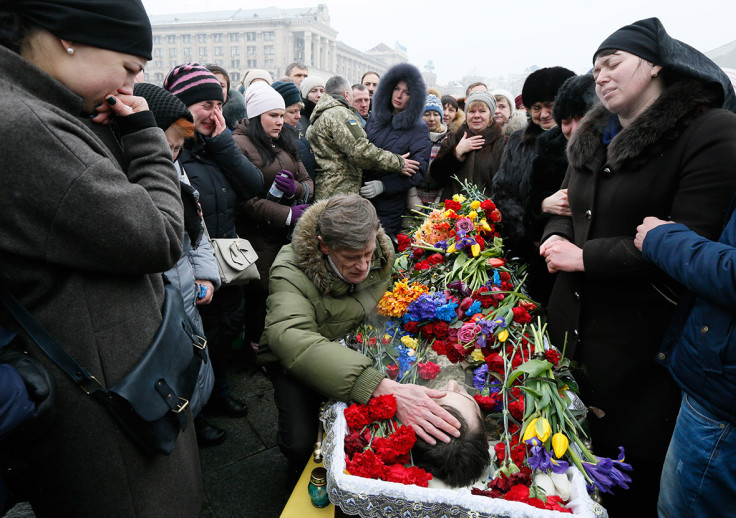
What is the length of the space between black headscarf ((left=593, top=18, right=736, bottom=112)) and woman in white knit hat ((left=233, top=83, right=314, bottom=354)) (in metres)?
2.56

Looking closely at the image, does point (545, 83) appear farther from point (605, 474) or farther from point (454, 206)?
point (605, 474)

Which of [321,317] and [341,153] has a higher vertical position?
[341,153]

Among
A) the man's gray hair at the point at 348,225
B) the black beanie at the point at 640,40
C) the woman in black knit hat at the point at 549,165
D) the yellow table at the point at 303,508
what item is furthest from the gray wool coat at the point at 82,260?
the woman in black knit hat at the point at 549,165

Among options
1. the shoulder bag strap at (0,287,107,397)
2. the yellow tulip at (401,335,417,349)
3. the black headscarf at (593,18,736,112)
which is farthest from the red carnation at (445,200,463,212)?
the shoulder bag strap at (0,287,107,397)

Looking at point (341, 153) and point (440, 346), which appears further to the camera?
point (341, 153)

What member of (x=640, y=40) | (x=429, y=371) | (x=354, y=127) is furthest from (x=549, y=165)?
(x=354, y=127)

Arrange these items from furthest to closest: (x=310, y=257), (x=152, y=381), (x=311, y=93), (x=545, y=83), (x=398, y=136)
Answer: (x=311, y=93), (x=398, y=136), (x=545, y=83), (x=310, y=257), (x=152, y=381)

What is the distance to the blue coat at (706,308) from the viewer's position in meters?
1.44

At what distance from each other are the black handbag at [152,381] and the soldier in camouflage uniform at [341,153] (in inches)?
129

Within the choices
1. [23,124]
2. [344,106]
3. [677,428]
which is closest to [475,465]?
[677,428]

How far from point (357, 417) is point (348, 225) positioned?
0.90 meters

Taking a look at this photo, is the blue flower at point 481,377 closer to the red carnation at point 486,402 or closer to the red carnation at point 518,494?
the red carnation at point 486,402

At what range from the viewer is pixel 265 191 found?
3.88 m

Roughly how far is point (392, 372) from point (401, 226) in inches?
116
